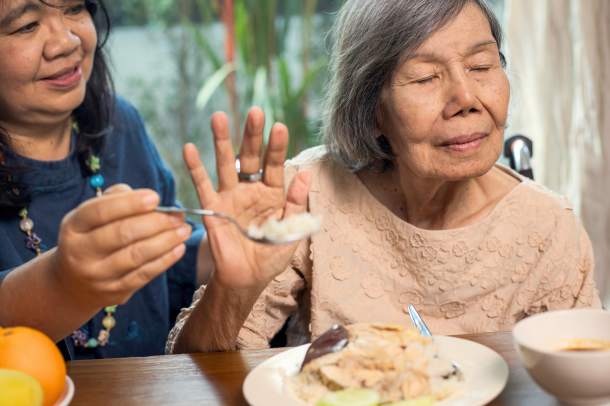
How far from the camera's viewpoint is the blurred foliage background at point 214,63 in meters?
3.79

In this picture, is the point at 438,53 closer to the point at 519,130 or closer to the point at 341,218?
the point at 341,218

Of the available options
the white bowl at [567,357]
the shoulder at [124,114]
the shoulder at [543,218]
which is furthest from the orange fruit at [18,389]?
the shoulder at [124,114]

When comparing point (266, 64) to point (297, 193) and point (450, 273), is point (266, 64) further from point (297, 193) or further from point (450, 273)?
point (297, 193)

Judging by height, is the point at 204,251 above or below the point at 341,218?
below

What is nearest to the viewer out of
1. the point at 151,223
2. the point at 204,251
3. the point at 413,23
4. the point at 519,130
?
the point at 151,223

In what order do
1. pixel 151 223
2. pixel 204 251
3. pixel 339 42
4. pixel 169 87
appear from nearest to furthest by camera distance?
pixel 151 223
pixel 339 42
pixel 204 251
pixel 169 87

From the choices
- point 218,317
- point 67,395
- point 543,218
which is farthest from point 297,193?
point 543,218

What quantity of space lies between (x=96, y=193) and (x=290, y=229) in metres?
0.87

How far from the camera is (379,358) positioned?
1208 mm

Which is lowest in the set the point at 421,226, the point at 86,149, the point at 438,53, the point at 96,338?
the point at 96,338

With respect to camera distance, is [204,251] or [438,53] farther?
[204,251]

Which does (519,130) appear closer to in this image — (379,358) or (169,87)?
(169,87)

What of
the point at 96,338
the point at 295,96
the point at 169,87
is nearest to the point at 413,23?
the point at 96,338

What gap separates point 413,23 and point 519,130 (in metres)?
1.71
